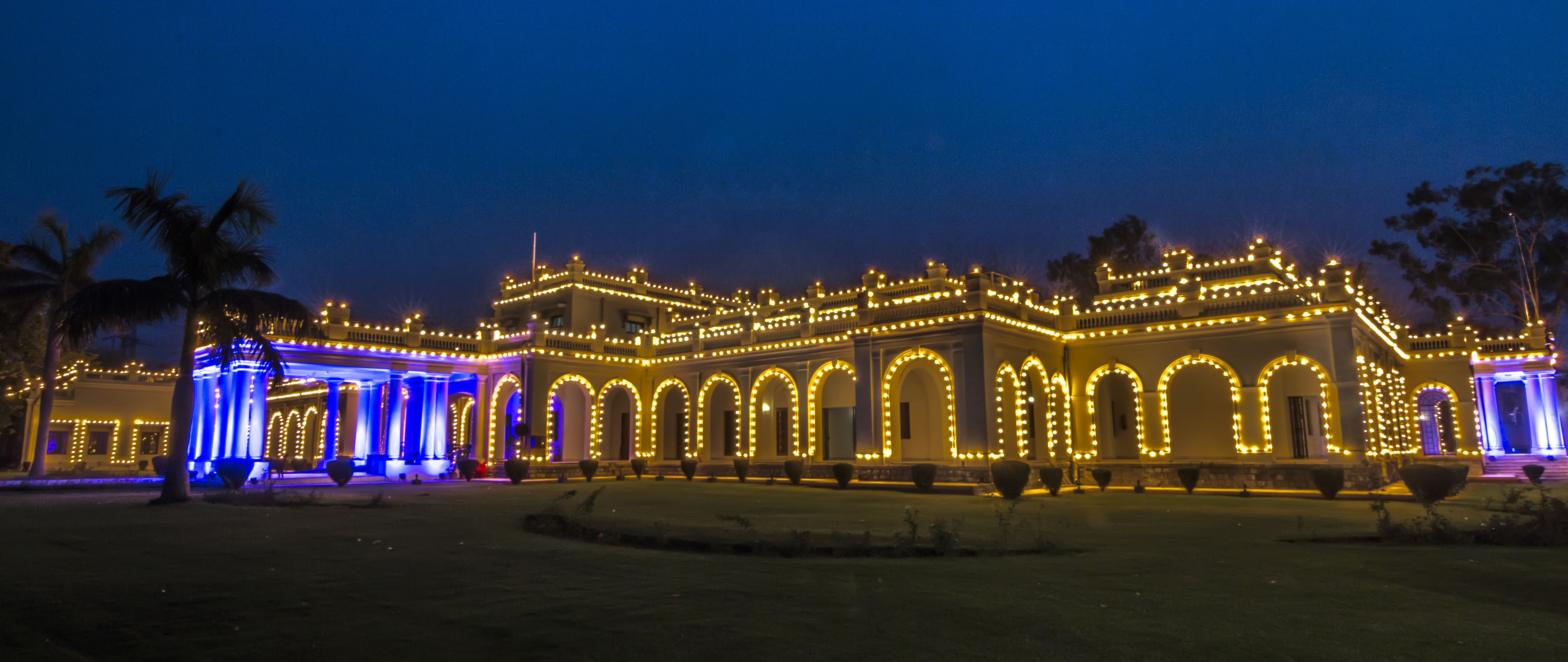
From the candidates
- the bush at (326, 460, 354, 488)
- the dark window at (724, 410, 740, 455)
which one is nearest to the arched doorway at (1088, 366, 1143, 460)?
the dark window at (724, 410, 740, 455)

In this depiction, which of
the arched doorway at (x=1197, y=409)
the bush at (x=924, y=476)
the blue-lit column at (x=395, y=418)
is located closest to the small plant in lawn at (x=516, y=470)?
the blue-lit column at (x=395, y=418)

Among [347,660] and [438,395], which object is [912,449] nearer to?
[438,395]

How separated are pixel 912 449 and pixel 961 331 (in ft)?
23.8

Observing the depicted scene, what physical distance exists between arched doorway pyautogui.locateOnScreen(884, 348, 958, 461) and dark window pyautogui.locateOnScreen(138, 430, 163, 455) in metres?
41.3

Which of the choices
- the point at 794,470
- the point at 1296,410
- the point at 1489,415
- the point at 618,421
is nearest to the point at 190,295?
the point at 794,470

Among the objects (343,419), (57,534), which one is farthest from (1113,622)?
(343,419)

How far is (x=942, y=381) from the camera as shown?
2712 cm

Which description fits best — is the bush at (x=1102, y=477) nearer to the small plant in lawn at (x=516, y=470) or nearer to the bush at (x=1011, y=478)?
the bush at (x=1011, y=478)

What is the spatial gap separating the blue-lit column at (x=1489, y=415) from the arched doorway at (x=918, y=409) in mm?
21308

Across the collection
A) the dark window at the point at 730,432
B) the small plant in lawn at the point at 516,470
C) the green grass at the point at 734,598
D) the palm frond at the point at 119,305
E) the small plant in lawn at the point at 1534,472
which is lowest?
the green grass at the point at 734,598

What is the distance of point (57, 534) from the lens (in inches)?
424

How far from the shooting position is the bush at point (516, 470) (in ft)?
88.9

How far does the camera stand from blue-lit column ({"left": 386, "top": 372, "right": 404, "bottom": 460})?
106ft

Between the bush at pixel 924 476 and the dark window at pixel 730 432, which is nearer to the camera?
the bush at pixel 924 476
